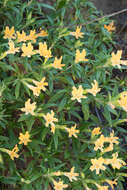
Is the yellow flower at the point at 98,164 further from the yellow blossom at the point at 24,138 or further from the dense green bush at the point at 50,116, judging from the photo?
the yellow blossom at the point at 24,138

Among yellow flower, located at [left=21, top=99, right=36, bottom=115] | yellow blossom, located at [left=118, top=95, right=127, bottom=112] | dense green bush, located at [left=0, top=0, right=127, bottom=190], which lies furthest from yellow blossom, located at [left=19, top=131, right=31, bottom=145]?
yellow blossom, located at [left=118, top=95, right=127, bottom=112]

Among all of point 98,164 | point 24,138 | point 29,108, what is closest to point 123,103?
point 98,164

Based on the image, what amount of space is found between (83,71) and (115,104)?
54cm

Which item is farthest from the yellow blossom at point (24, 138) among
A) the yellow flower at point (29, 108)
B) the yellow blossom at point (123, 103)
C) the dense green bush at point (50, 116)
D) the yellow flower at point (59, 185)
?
the yellow blossom at point (123, 103)

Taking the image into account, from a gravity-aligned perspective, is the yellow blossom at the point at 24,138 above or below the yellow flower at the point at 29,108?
below

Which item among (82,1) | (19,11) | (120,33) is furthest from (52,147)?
(120,33)

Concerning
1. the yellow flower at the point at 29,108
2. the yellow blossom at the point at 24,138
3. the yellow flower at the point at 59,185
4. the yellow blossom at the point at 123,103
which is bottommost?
the yellow flower at the point at 59,185

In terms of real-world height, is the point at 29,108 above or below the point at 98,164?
above

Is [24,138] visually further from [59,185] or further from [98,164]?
[98,164]

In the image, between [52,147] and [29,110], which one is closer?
[29,110]

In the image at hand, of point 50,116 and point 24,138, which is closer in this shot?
point 50,116

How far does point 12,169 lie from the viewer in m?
1.96

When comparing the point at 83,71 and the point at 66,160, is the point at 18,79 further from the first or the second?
the point at 66,160

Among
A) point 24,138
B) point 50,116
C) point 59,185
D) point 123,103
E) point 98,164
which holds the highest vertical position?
point 123,103
